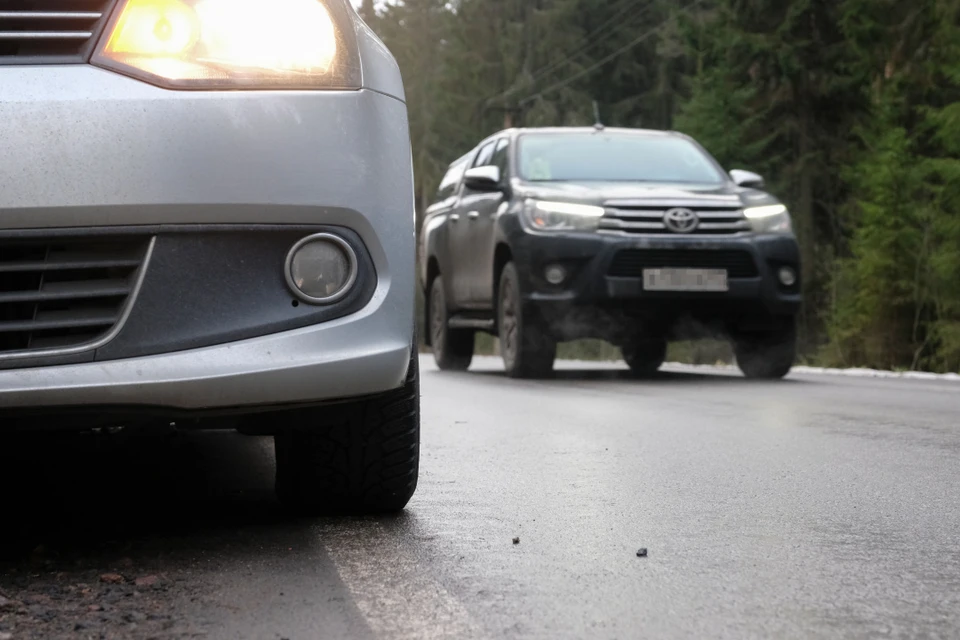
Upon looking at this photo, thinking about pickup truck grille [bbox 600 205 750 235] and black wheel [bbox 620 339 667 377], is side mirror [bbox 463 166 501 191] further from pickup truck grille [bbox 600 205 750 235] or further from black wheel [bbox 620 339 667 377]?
black wheel [bbox 620 339 667 377]

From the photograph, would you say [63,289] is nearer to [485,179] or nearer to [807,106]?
[485,179]

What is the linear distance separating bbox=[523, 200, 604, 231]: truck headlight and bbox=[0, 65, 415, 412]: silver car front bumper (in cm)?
640

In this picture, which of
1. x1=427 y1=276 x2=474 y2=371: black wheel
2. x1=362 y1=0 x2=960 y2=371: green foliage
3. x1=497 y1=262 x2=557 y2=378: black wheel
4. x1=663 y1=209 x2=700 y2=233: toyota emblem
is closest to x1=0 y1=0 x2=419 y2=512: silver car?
x1=663 y1=209 x2=700 y2=233: toyota emblem

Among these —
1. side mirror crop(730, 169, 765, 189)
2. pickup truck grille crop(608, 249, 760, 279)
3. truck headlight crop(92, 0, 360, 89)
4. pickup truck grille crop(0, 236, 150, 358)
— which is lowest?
pickup truck grille crop(608, 249, 760, 279)

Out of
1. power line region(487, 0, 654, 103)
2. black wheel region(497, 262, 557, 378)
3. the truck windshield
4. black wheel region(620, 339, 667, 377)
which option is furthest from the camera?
power line region(487, 0, 654, 103)

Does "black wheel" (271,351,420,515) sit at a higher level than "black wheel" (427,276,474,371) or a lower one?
higher

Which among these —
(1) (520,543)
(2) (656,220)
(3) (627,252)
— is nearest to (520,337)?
(3) (627,252)

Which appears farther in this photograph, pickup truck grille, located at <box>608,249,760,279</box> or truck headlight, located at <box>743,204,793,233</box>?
truck headlight, located at <box>743,204,793,233</box>

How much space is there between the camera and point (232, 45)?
3531 millimetres

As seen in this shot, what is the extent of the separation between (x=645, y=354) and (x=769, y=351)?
2.58 metres

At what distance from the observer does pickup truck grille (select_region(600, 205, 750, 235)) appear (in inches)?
391

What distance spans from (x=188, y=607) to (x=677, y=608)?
905mm

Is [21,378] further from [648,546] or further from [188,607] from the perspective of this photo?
[648,546]

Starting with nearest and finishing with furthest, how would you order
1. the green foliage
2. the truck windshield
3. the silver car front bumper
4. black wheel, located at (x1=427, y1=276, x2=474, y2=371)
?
the silver car front bumper < the truck windshield < black wheel, located at (x1=427, y1=276, x2=474, y2=371) < the green foliage
